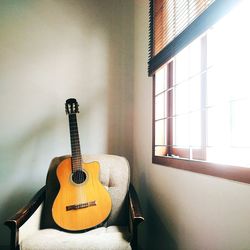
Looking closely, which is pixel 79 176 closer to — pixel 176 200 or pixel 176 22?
pixel 176 200

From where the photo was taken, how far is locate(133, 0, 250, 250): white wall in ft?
3.07

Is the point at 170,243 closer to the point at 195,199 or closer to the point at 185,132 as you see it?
the point at 195,199

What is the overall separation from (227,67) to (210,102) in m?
0.20

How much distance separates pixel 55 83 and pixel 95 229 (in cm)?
136

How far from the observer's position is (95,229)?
4.85 ft

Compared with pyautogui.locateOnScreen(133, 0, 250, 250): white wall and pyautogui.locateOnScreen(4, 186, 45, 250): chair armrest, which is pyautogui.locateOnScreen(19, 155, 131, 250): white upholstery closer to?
pyautogui.locateOnScreen(4, 186, 45, 250): chair armrest

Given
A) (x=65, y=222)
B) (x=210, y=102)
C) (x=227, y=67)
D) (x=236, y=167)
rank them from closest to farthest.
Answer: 1. (x=236, y=167)
2. (x=227, y=67)
3. (x=210, y=102)
4. (x=65, y=222)

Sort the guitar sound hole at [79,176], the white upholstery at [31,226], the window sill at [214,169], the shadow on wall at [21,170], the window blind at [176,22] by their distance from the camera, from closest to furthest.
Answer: the window sill at [214,169] → the window blind at [176,22] → the white upholstery at [31,226] → the guitar sound hole at [79,176] → the shadow on wall at [21,170]

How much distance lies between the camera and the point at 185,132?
160cm

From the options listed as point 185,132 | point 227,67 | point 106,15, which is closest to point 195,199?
point 185,132

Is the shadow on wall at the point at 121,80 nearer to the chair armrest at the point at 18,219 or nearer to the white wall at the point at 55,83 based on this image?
the white wall at the point at 55,83

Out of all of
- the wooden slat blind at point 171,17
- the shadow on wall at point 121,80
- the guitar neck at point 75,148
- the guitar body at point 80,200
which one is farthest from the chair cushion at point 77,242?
the wooden slat blind at point 171,17

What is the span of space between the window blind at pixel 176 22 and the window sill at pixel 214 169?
605 mm

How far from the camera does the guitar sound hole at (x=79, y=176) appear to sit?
5.30 feet
